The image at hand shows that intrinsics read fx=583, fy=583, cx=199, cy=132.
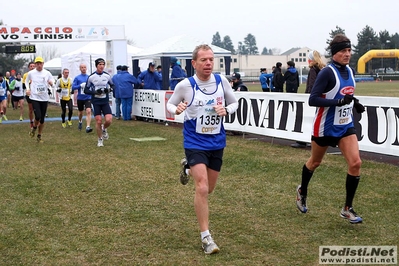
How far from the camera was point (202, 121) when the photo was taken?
568 cm

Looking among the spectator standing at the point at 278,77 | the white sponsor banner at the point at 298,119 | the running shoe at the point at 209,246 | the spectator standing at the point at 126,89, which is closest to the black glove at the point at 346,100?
the running shoe at the point at 209,246

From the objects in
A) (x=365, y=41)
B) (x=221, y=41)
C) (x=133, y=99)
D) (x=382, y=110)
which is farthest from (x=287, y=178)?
(x=221, y=41)

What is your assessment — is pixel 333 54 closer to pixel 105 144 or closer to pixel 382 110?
pixel 382 110

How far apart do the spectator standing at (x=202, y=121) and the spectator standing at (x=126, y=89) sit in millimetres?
16004

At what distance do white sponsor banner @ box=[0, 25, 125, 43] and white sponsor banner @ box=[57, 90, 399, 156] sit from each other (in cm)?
685

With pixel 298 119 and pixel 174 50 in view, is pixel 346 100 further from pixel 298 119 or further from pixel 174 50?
pixel 174 50

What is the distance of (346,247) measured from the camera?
5535 mm

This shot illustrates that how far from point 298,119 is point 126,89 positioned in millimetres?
10460

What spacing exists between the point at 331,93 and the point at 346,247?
1.70 meters

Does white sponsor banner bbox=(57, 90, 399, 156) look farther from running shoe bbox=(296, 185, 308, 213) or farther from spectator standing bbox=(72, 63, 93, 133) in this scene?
running shoe bbox=(296, 185, 308, 213)

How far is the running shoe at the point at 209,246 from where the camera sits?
17.8 feet

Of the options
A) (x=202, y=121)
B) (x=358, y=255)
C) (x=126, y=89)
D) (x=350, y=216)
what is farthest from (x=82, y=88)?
(x=358, y=255)

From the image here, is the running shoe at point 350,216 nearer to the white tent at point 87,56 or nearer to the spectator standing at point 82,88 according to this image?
the spectator standing at point 82,88

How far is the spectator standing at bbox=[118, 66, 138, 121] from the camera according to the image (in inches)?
849
